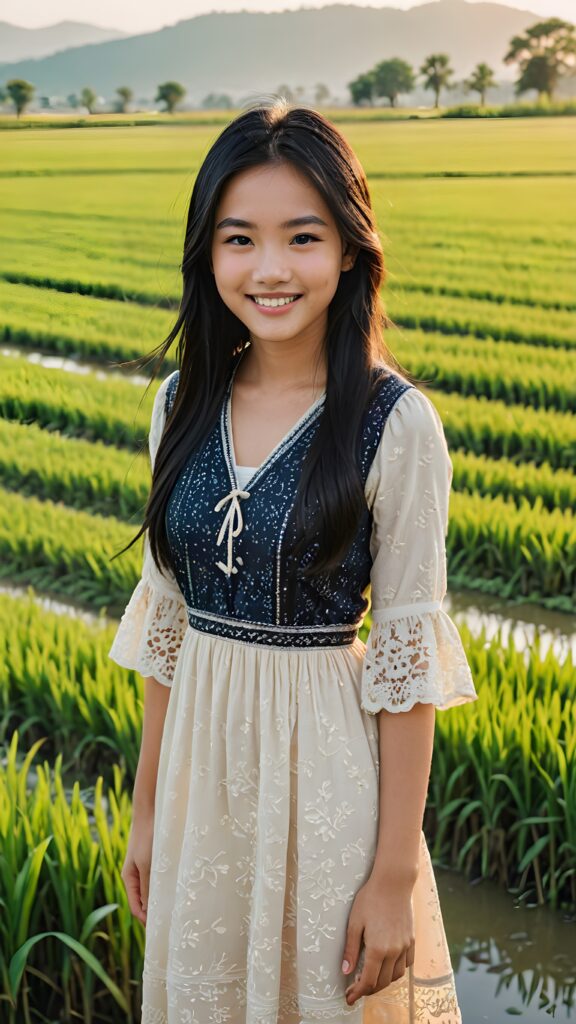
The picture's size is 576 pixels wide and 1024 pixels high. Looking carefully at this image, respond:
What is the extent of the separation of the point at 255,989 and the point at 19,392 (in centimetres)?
544

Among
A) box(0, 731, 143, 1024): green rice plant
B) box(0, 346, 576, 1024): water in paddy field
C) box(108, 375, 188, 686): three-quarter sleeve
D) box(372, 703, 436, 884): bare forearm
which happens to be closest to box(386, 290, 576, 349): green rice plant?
box(0, 346, 576, 1024): water in paddy field

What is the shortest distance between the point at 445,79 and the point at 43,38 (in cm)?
467

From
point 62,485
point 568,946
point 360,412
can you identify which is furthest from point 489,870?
point 62,485

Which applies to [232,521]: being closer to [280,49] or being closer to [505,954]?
[505,954]

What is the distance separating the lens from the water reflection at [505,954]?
2355 millimetres

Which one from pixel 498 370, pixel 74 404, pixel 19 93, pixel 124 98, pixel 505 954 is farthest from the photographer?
pixel 124 98

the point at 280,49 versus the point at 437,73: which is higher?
the point at 280,49

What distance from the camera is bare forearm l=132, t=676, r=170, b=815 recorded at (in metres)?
1.62

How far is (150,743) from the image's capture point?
1.62 meters

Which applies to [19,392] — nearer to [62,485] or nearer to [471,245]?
[62,485]

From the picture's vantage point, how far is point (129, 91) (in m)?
13.7

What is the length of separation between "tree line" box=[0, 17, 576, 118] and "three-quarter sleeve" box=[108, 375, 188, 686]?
29.2 ft

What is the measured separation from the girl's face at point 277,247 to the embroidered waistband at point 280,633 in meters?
0.32

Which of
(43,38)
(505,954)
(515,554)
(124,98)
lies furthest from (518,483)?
(43,38)
